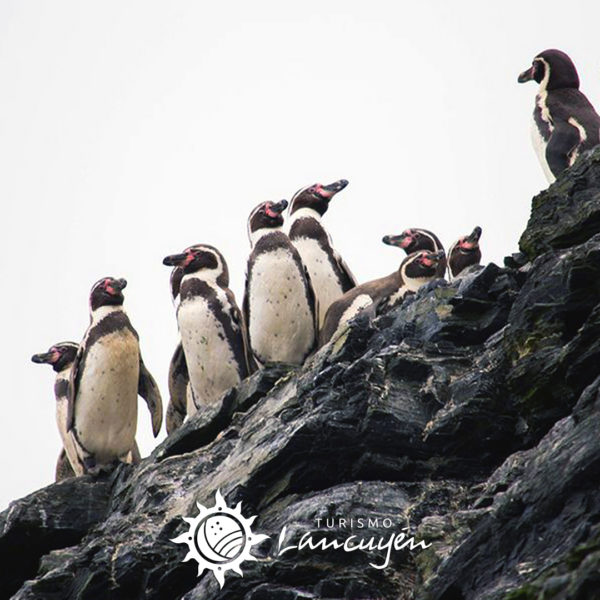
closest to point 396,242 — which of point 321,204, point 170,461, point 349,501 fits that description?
point 321,204

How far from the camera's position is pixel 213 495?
389 inches

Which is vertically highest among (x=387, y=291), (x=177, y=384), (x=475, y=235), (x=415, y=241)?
(x=177, y=384)

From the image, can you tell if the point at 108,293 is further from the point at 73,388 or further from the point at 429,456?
the point at 429,456

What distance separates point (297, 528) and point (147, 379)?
7064mm

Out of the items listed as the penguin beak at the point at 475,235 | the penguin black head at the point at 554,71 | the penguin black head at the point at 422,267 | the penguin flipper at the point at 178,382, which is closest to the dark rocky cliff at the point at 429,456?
the penguin black head at the point at 422,267

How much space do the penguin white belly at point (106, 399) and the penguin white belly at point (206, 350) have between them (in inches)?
28.7

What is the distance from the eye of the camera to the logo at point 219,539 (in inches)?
331

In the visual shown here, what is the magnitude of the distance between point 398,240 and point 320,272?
968 mm

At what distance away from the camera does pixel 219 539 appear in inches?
351

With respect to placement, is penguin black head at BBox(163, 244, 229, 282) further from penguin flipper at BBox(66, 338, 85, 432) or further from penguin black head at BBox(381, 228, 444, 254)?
penguin black head at BBox(381, 228, 444, 254)

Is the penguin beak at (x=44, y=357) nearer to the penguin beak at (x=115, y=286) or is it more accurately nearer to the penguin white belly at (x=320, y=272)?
the penguin beak at (x=115, y=286)

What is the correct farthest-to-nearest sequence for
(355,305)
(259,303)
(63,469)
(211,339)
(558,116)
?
(63,469) < (211,339) < (259,303) < (355,305) < (558,116)

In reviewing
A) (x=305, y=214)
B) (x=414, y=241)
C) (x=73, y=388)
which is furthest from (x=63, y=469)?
(x=414, y=241)

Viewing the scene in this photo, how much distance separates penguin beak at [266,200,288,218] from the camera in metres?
14.3
